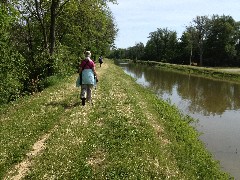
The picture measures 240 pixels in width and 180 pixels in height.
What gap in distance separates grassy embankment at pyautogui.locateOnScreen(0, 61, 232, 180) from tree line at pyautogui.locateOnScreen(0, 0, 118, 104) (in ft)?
36.3

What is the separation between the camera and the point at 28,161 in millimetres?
10758

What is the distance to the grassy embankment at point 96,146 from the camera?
33.3 feet

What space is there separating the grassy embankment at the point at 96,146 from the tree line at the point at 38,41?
1106 cm

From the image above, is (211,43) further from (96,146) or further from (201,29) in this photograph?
(96,146)

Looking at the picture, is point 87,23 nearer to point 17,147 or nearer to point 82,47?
point 82,47

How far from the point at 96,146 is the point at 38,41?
39.5 meters

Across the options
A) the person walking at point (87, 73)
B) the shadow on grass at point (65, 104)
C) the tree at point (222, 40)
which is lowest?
the shadow on grass at point (65, 104)

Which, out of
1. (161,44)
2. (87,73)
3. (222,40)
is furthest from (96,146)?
(161,44)

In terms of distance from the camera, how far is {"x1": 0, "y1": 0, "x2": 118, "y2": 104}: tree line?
27688 mm

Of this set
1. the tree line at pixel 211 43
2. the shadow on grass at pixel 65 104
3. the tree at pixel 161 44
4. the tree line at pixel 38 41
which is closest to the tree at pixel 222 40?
the tree line at pixel 211 43

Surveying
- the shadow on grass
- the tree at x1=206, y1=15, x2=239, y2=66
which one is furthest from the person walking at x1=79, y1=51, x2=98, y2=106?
the tree at x1=206, y1=15, x2=239, y2=66

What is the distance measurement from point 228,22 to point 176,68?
126ft

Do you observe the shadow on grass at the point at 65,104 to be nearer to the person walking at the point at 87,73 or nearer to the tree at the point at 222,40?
the person walking at the point at 87,73

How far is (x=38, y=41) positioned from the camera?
1907 inches
